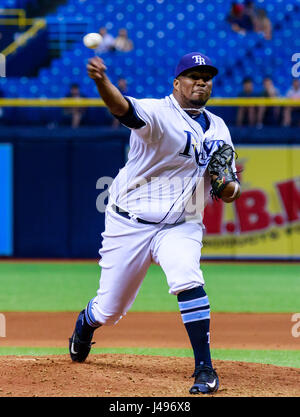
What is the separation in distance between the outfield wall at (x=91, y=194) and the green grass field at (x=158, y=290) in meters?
0.39

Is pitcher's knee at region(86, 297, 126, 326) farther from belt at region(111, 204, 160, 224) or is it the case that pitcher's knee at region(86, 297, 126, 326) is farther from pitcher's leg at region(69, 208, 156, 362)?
belt at region(111, 204, 160, 224)

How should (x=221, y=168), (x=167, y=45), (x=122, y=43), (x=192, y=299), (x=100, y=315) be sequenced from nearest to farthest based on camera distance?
(x=192, y=299) < (x=221, y=168) < (x=100, y=315) < (x=122, y=43) < (x=167, y=45)

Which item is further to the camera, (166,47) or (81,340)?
(166,47)

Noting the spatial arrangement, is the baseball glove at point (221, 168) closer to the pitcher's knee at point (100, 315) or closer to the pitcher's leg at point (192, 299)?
the pitcher's leg at point (192, 299)

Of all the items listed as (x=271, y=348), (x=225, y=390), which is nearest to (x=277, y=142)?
(x=271, y=348)

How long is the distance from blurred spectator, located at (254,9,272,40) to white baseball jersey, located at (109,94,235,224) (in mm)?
11538

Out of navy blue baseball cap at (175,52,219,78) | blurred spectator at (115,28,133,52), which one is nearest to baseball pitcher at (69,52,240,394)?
navy blue baseball cap at (175,52,219,78)

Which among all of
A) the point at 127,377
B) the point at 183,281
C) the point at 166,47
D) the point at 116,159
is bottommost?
the point at 127,377

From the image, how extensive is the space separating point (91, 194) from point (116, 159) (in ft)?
2.36

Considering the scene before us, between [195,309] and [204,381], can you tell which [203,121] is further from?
[204,381]

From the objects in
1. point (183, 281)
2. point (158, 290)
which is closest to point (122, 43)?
point (158, 290)

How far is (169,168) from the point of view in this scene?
449 centimetres

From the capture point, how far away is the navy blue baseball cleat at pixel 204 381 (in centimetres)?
412

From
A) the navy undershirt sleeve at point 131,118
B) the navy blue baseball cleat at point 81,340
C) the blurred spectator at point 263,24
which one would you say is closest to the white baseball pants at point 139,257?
the navy blue baseball cleat at point 81,340
